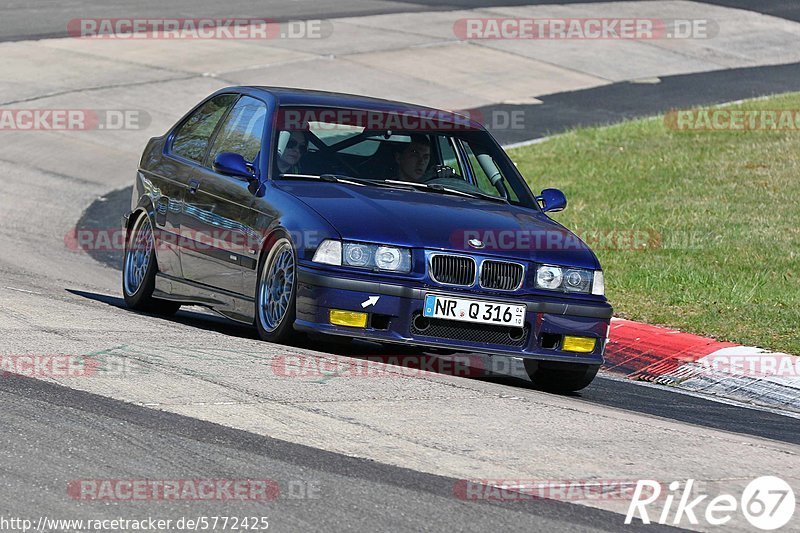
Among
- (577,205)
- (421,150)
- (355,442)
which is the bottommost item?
(577,205)

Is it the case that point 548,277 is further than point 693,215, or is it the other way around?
point 693,215

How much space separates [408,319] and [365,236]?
0.50 m

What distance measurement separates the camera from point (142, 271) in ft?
33.5

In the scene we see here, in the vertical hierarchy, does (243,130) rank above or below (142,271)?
above

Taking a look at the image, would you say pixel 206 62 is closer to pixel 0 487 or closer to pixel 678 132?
pixel 678 132

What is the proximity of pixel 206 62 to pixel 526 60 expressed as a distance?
5.88 meters

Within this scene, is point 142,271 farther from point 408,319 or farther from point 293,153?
point 408,319

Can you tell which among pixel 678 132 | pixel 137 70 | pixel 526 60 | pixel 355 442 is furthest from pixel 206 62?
pixel 355 442

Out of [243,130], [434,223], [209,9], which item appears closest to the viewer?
[434,223]

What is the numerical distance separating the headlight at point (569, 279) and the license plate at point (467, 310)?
0.29 meters

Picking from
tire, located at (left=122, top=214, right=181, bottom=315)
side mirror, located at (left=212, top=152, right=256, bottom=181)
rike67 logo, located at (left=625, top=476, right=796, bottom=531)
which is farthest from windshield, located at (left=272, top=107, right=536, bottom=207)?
rike67 logo, located at (left=625, top=476, right=796, bottom=531)

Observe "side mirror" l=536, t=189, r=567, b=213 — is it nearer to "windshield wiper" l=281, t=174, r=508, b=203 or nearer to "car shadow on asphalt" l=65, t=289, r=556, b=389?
"windshield wiper" l=281, t=174, r=508, b=203

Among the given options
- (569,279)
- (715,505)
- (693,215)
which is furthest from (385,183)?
(693,215)

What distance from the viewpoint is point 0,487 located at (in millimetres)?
5289
